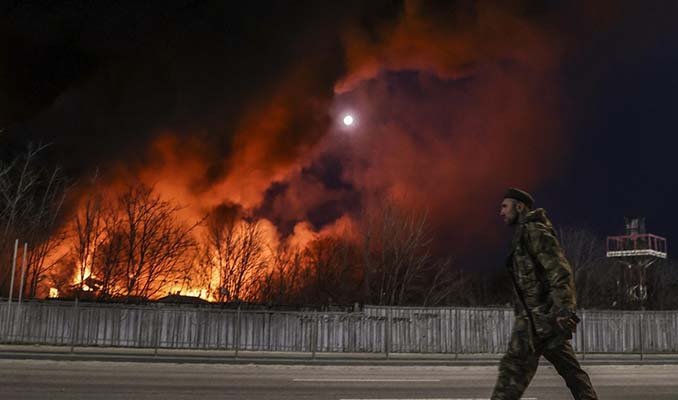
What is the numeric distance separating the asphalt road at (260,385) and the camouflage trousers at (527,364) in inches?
130

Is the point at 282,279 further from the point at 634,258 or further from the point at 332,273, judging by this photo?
the point at 634,258

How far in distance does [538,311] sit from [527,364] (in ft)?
1.40

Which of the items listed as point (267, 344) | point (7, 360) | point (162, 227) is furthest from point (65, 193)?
point (7, 360)

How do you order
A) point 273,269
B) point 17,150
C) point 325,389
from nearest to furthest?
point 325,389
point 17,150
point 273,269

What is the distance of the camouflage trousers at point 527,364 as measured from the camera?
181 inches

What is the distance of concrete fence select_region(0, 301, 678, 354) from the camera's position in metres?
20.4

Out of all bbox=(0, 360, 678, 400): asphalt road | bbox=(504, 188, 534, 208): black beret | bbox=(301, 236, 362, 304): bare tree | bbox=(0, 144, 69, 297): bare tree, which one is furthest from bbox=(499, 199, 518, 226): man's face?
bbox=(301, 236, 362, 304): bare tree

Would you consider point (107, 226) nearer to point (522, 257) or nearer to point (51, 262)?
point (51, 262)

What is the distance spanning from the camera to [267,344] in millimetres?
21328

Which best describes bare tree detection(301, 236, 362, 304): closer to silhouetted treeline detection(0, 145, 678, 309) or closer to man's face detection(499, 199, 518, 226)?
silhouetted treeline detection(0, 145, 678, 309)

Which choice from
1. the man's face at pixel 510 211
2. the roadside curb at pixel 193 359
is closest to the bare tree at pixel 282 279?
the roadside curb at pixel 193 359

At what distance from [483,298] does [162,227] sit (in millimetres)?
26381

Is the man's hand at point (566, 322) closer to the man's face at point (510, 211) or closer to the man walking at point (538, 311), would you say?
the man walking at point (538, 311)

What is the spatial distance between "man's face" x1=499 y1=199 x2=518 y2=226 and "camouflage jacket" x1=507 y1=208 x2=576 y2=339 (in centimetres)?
12
